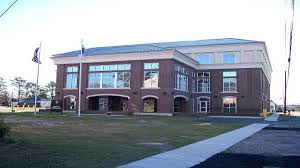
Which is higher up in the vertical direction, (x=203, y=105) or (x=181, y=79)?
(x=181, y=79)

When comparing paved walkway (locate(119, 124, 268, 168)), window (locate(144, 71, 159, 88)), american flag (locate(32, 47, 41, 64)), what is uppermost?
american flag (locate(32, 47, 41, 64))

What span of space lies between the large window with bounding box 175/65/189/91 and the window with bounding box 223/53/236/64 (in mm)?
9547

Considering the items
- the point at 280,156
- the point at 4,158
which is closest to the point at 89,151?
the point at 4,158

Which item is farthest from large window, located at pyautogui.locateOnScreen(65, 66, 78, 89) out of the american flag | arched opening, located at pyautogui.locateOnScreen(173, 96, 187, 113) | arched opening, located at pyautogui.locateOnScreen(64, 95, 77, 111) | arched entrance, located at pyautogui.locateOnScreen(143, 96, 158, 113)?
arched opening, located at pyautogui.locateOnScreen(173, 96, 187, 113)

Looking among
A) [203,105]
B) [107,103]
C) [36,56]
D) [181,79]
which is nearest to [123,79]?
[107,103]

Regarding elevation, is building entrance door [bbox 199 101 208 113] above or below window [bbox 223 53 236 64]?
below

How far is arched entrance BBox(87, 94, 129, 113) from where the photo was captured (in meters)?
53.7

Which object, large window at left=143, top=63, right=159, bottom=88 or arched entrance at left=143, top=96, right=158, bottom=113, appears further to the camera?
arched entrance at left=143, top=96, right=158, bottom=113

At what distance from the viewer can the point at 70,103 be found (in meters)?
55.9

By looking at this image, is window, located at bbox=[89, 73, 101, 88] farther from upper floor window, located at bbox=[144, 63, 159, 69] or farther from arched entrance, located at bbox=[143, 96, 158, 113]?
upper floor window, located at bbox=[144, 63, 159, 69]

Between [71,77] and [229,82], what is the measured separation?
28953mm

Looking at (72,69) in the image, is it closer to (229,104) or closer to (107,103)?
(107,103)

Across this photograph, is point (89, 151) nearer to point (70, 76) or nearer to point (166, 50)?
point (166, 50)

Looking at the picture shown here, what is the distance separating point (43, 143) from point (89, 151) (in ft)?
7.66
